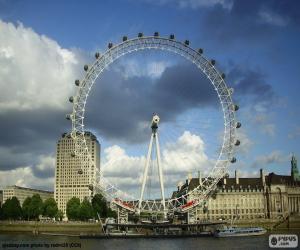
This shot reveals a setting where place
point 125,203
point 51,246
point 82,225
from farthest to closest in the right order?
1. point 82,225
2. point 125,203
3. point 51,246

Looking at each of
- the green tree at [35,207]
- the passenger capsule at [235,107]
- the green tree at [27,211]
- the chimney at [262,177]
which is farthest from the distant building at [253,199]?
the passenger capsule at [235,107]

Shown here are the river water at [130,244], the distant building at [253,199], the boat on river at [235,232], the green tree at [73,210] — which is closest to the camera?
the river water at [130,244]

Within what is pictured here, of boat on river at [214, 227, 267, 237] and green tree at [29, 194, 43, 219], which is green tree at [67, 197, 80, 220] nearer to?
green tree at [29, 194, 43, 219]

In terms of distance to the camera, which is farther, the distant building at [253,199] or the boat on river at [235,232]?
the distant building at [253,199]

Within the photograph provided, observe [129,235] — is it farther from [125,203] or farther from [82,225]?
[82,225]

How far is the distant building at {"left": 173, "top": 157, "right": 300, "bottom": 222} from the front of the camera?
14588 cm

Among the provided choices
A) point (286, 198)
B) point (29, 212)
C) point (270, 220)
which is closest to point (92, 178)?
point (29, 212)

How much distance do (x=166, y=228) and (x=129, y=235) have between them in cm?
867

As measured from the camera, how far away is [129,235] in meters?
91.9

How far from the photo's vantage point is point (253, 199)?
14800 cm

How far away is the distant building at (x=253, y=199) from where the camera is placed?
479 feet

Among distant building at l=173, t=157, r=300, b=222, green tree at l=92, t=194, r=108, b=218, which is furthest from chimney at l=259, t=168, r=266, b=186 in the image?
green tree at l=92, t=194, r=108, b=218

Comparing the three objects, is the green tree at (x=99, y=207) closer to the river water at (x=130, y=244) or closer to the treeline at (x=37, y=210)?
the treeline at (x=37, y=210)

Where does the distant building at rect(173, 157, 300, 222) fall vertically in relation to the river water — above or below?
above
